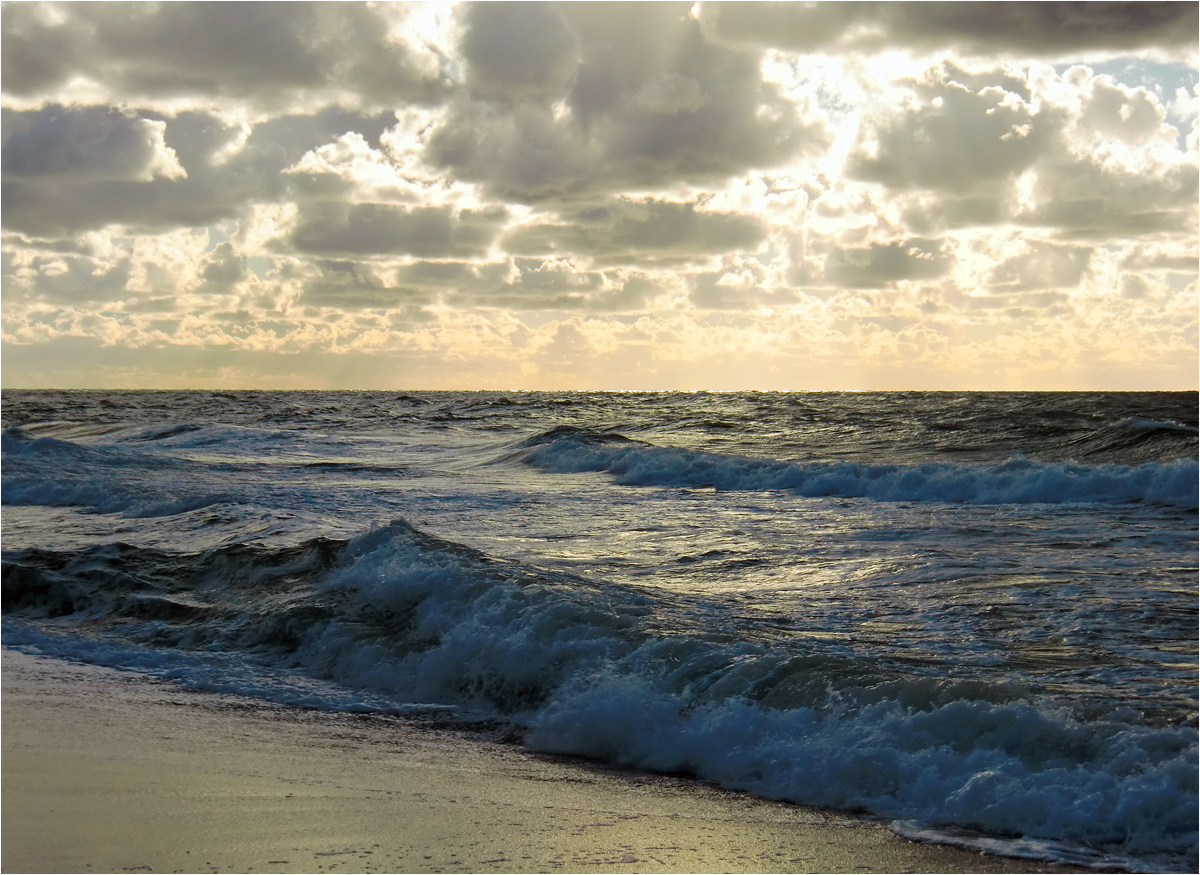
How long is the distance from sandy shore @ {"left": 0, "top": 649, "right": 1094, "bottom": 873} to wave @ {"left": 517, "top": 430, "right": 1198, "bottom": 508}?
50.7 ft

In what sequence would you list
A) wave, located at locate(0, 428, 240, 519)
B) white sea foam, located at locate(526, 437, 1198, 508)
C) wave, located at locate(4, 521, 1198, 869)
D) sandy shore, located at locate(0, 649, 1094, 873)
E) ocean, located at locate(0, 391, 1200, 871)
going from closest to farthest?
sandy shore, located at locate(0, 649, 1094, 873), wave, located at locate(4, 521, 1198, 869), ocean, located at locate(0, 391, 1200, 871), wave, located at locate(0, 428, 240, 519), white sea foam, located at locate(526, 437, 1198, 508)

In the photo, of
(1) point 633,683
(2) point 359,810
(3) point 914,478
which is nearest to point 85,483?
(1) point 633,683

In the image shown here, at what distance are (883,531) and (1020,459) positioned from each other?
9122 mm

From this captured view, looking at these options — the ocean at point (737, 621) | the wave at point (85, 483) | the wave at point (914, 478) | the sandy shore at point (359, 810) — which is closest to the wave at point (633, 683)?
the ocean at point (737, 621)

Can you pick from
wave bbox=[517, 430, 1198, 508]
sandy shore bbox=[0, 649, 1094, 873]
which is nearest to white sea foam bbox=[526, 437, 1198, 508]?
wave bbox=[517, 430, 1198, 508]

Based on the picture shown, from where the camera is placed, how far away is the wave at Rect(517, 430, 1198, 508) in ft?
64.1

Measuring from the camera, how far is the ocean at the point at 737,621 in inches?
234

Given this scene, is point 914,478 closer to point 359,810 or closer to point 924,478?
point 924,478

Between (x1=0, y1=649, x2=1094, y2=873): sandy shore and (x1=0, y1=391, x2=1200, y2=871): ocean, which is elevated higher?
(x1=0, y1=391, x2=1200, y2=871): ocean

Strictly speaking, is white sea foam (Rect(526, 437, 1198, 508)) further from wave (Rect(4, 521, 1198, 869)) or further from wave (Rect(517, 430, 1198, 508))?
wave (Rect(4, 521, 1198, 869))

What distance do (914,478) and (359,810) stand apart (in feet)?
61.8

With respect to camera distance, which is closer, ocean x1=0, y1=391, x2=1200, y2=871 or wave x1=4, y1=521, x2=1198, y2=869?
wave x1=4, y1=521, x2=1198, y2=869

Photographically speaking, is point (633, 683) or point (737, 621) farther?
point (737, 621)

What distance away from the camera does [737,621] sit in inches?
369
